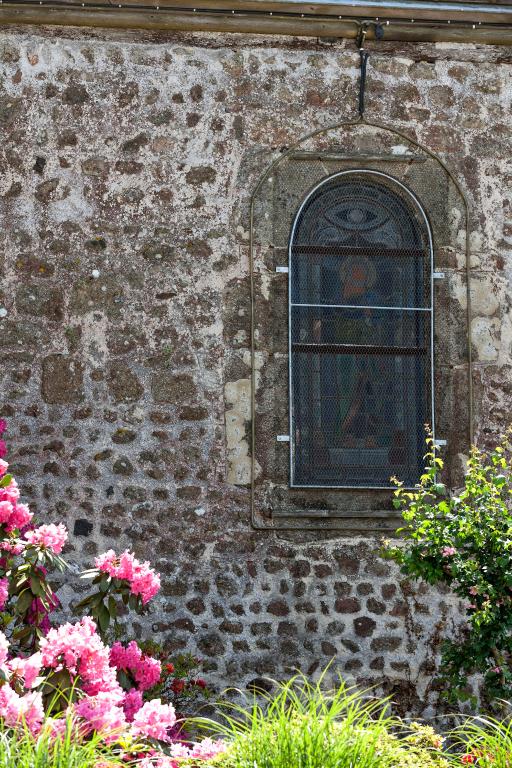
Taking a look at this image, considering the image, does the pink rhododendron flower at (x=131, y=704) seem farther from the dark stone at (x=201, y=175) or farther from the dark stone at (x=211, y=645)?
the dark stone at (x=201, y=175)

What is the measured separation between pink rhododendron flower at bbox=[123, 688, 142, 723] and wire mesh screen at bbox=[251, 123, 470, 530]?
2.87 meters

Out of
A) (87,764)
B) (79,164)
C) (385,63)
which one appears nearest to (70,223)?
(79,164)

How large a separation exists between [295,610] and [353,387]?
1.49m

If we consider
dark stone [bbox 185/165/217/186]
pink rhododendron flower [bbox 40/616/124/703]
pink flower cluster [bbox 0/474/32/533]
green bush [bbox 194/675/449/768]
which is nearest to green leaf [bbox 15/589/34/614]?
pink flower cluster [bbox 0/474/32/533]

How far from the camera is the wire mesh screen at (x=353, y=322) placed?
8.38 metres

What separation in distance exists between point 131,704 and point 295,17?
194 inches

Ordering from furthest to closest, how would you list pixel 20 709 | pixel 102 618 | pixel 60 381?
pixel 60 381 → pixel 102 618 → pixel 20 709

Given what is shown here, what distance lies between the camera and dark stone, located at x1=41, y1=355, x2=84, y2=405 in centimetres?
821

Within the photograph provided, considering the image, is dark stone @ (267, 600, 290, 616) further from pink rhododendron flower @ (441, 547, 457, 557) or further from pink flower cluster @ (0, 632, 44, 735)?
pink flower cluster @ (0, 632, 44, 735)

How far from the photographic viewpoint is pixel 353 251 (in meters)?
8.70

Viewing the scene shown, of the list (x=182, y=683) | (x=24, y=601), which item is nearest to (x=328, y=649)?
(x=182, y=683)

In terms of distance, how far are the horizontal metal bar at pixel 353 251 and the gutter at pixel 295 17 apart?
1.40m

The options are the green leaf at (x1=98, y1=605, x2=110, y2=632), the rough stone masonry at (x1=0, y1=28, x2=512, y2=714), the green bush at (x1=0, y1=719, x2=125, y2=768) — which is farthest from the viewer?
the rough stone masonry at (x1=0, y1=28, x2=512, y2=714)

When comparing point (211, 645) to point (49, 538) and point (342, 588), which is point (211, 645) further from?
point (49, 538)
